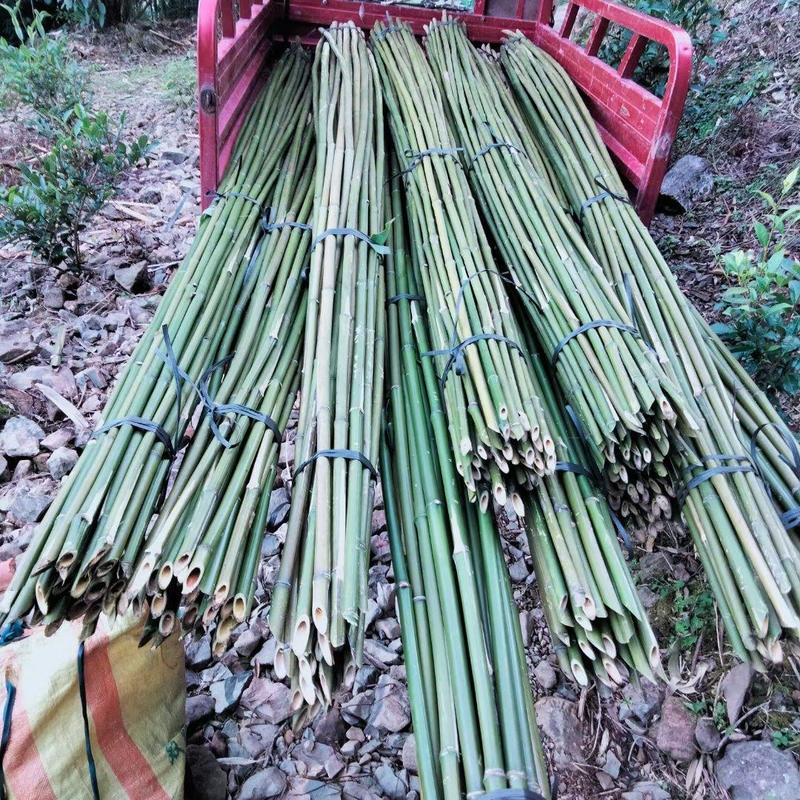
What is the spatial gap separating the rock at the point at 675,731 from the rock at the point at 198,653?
1193 mm

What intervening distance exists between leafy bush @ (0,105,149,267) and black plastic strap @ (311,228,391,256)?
1611 mm

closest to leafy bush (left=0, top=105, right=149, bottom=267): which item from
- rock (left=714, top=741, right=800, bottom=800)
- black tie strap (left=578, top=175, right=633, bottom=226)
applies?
black tie strap (left=578, top=175, right=633, bottom=226)

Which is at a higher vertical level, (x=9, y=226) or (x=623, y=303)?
(x=623, y=303)

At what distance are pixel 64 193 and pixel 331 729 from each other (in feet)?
7.92

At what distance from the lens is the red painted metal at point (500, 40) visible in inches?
79.5

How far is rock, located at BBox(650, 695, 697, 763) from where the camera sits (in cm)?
160

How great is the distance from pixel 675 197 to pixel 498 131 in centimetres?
130

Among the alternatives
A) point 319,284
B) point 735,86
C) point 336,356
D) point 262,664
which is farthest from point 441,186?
point 735,86

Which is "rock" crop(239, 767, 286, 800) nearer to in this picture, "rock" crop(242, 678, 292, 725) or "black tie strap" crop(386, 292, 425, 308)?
"rock" crop(242, 678, 292, 725)

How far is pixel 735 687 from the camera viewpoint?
5.42 ft

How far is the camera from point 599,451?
1407mm

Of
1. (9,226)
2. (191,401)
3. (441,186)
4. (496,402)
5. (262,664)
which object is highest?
(441,186)

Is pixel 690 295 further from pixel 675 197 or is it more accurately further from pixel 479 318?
pixel 479 318

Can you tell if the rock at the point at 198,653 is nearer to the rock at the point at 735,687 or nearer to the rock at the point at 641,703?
the rock at the point at 641,703
